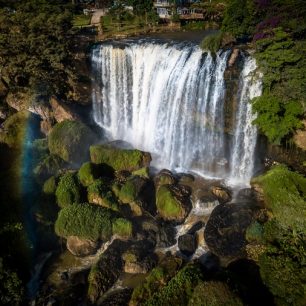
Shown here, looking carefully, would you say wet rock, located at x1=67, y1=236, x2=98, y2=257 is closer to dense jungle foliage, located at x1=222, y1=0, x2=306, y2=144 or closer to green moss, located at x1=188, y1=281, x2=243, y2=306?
green moss, located at x1=188, y1=281, x2=243, y2=306

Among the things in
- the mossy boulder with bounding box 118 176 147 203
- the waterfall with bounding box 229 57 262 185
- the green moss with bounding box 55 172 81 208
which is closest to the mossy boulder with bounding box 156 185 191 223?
the mossy boulder with bounding box 118 176 147 203

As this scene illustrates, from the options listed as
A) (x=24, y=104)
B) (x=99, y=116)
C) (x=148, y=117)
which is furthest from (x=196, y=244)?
(x=24, y=104)

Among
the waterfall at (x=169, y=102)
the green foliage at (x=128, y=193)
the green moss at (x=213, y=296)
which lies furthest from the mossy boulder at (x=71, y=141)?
the green moss at (x=213, y=296)

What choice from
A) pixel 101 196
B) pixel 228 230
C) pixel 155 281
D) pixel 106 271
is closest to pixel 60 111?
pixel 101 196

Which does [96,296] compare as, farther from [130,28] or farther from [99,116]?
[130,28]

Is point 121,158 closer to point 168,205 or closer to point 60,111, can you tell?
A: point 168,205

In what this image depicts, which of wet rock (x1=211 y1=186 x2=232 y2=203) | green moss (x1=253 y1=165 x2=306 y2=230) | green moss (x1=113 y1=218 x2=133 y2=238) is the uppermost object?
green moss (x1=253 y1=165 x2=306 y2=230)
